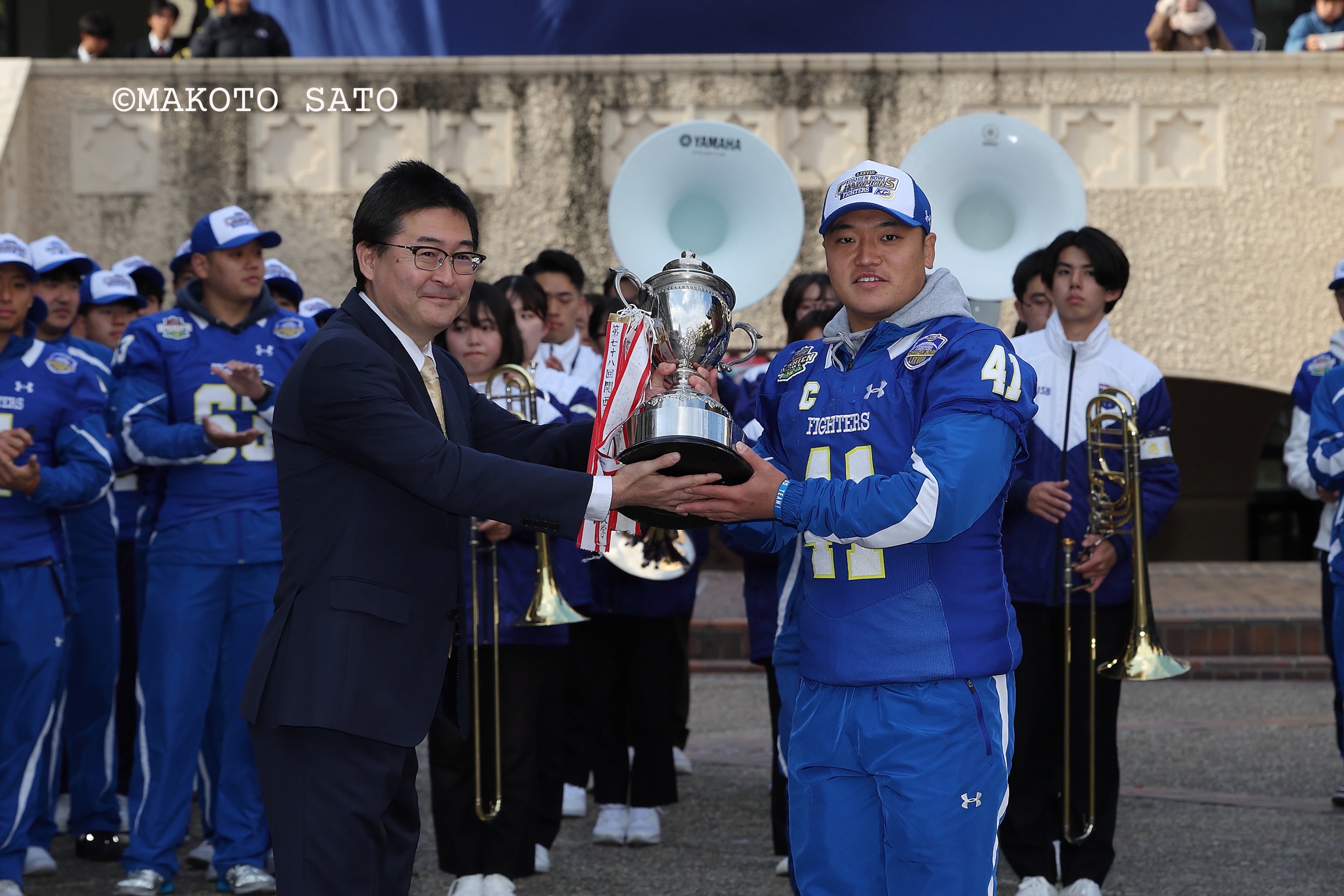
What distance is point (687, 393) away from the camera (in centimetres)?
340

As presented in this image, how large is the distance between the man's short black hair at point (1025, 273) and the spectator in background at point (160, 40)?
9.72m

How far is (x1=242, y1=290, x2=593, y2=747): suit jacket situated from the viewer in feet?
10.4

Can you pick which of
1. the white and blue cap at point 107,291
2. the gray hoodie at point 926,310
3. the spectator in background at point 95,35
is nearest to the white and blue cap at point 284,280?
the white and blue cap at point 107,291

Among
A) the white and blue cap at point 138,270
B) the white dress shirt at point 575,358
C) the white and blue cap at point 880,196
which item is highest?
the white and blue cap at point 138,270

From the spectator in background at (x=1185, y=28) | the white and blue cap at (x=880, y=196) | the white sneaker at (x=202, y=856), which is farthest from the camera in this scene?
the spectator in background at (x=1185, y=28)

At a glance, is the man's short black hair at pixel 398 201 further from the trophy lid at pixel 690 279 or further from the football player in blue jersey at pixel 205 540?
the football player in blue jersey at pixel 205 540

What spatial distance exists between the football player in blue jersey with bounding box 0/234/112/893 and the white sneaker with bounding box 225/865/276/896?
0.71 meters

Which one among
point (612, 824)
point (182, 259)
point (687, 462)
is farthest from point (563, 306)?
point (687, 462)

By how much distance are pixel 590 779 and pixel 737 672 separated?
3490 millimetres

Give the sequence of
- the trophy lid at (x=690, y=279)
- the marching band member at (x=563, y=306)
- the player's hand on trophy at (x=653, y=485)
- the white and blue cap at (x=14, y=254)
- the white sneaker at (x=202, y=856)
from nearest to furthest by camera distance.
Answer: the player's hand on trophy at (x=653, y=485) < the trophy lid at (x=690, y=279) < the white and blue cap at (x=14, y=254) < the white sneaker at (x=202, y=856) < the marching band member at (x=563, y=306)

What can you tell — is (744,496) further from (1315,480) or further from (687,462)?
(1315,480)

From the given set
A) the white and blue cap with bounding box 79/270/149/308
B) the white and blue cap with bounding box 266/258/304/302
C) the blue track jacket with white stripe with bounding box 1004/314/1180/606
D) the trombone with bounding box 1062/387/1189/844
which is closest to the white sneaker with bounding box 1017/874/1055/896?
the trombone with bounding box 1062/387/1189/844

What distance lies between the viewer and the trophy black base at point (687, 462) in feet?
10.6

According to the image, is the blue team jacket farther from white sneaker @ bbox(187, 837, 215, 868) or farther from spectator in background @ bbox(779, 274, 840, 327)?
spectator in background @ bbox(779, 274, 840, 327)
